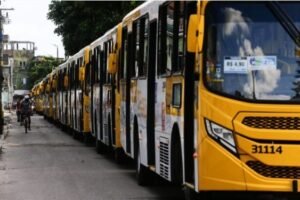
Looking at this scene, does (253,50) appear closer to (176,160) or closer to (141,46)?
(176,160)

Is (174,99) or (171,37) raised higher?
(171,37)

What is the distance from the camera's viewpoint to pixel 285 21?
958cm

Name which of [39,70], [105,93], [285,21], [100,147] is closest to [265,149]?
[285,21]

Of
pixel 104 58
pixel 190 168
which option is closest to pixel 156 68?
pixel 190 168

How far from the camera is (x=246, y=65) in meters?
9.48

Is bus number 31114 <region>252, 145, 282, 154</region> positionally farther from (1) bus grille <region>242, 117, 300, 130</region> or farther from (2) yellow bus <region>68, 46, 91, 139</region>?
(2) yellow bus <region>68, 46, 91, 139</region>

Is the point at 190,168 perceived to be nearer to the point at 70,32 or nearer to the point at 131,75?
the point at 131,75

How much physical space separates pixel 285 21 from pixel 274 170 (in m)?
1.71

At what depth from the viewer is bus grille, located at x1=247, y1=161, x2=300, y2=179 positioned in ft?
30.6

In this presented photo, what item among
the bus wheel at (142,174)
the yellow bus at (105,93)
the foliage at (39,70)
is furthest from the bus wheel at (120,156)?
the foliage at (39,70)

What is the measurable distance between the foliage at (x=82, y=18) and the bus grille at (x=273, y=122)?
31987mm

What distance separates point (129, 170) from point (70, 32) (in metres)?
34.7

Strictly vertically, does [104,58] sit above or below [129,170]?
above

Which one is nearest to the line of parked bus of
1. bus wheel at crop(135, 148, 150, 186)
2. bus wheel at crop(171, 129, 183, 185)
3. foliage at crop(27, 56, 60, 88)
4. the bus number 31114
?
the bus number 31114
